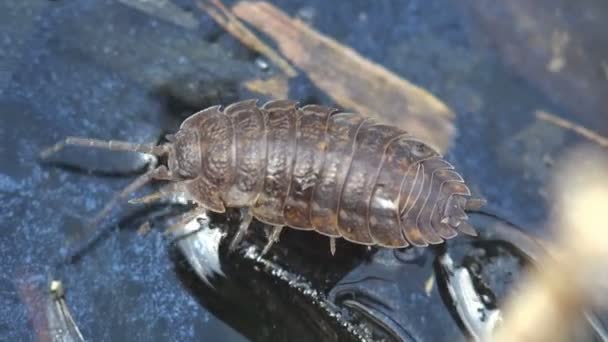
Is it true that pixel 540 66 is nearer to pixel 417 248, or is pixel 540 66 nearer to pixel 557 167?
pixel 557 167

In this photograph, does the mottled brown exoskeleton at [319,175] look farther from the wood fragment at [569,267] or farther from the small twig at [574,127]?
the small twig at [574,127]

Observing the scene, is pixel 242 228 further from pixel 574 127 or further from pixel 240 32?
pixel 574 127

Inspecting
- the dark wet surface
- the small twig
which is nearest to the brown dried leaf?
the dark wet surface

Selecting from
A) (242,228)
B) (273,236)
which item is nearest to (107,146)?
(242,228)

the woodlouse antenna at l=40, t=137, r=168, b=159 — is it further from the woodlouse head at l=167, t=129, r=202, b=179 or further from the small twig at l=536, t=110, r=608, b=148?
the small twig at l=536, t=110, r=608, b=148

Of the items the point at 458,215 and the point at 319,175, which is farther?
the point at 458,215

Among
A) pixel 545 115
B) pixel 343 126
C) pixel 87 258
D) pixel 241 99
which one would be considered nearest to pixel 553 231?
pixel 545 115

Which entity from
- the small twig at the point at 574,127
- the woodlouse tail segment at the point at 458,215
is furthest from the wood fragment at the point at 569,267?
the woodlouse tail segment at the point at 458,215
